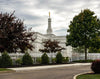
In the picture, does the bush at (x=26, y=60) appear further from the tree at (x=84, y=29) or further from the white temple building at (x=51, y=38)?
the tree at (x=84, y=29)

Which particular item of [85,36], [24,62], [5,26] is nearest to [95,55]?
[85,36]

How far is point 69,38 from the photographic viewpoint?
38312 millimetres

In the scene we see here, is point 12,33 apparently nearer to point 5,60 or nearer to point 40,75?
point 5,60

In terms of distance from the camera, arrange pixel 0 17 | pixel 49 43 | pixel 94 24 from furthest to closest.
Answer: pixel 49 43 → pixel 94 24 → pixel 0 17

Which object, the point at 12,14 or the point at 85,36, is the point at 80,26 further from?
the point at 12,14

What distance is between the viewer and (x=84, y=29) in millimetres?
37219

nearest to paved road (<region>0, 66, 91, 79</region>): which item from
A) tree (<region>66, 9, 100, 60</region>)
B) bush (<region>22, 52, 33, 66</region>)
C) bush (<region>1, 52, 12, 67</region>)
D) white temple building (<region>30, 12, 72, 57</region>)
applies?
bush (<region>1, 52, 12, 67</region>)

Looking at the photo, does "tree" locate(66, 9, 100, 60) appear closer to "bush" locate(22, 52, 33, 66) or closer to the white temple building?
the white temple building

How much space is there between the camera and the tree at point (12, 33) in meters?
22.7

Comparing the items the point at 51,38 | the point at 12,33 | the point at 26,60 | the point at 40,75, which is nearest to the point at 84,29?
the point at 26,60

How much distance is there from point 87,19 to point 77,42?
16.2ft

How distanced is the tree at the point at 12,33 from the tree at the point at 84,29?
15055 millimetres

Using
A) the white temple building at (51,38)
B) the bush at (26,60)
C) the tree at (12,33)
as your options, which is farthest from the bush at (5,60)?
the white temple building at (51,38)

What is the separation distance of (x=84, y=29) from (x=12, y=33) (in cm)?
1826
